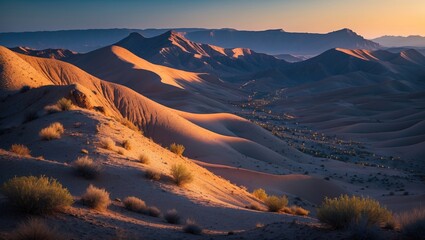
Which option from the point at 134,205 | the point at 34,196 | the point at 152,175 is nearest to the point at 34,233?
the point at 34,196

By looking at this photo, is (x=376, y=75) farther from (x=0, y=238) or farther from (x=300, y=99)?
(x=0, y=238)

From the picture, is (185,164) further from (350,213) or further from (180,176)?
→ (350,213)

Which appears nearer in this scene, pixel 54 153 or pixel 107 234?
pixel 107 234

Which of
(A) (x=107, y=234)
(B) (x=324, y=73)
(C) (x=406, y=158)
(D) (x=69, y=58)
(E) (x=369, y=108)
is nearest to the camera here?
(A) (x=107, y=234)

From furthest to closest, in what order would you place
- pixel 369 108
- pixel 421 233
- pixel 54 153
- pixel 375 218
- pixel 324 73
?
pixel 324 73 < pixel 369 108 < pixel 54 153 < pixel 375 218 < pixel 421 233

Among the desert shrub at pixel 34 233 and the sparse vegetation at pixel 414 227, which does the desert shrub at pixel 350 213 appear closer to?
the sparse vegetation at pixel 414 227

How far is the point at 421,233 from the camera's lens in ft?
18.9

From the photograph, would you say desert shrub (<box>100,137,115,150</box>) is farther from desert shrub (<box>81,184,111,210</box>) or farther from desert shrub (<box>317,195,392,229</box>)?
desert shrub (<box>317,195,392,229</box>)

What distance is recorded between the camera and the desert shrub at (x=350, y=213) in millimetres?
6711

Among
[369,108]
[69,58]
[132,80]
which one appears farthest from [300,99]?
[69,58]

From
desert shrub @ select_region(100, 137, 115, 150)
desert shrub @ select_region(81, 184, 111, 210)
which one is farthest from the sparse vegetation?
desert shrub @ select_region(100, 137, 115, 150)

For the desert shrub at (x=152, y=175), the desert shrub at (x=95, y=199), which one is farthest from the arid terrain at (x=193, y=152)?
the desert shrub at (x=95, y=199)

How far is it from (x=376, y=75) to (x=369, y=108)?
199 ft

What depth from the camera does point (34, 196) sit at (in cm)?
634
